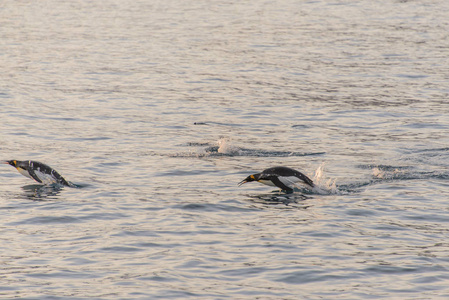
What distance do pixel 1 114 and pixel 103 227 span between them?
14.3 m

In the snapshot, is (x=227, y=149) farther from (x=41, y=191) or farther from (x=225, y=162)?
(x=41, y=191)

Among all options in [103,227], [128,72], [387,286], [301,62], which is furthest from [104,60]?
[387,286]

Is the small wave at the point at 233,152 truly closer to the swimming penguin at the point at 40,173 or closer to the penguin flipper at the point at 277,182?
the penguin flipper at the point at 277,182

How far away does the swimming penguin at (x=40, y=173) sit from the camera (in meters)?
18.5

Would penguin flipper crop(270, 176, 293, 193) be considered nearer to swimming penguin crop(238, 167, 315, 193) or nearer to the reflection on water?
swimming penguin crop(238, 167, 315, 193)

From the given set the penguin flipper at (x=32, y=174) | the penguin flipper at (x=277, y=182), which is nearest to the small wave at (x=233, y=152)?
the penguin flipper at (x=277, y=182)

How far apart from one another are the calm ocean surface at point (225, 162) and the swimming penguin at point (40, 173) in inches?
10.8

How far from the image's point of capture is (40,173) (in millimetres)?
18562

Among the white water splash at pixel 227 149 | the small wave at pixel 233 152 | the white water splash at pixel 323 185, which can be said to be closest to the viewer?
the white water splash at pixel 323 185

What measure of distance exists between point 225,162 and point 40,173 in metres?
5.48

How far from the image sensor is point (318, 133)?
25.5m

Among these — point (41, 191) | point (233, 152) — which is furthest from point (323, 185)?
point (41, 191)

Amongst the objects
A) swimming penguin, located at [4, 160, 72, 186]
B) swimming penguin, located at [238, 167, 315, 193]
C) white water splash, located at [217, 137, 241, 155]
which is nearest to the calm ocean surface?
white water splash, located at [217, 137, 241, 155]

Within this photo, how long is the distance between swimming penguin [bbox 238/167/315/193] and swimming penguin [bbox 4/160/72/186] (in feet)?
15.7
